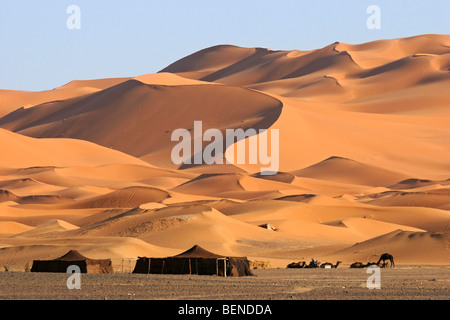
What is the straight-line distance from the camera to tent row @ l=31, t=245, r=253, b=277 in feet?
110

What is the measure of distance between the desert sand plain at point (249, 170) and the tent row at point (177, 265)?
5612mm

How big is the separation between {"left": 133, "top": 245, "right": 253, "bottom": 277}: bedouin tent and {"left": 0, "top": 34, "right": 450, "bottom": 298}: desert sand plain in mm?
6294

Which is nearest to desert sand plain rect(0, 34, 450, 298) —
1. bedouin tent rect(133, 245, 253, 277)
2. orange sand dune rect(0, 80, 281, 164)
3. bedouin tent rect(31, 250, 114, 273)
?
orange sand dune rect(0, 80, 281, 164)

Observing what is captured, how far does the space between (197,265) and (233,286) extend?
569cm

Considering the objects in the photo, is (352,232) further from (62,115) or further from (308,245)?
(62,115)

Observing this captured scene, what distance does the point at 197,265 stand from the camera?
111 feet

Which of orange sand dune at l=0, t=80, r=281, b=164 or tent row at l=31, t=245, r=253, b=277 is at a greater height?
orange sand dune at l=0, t=80, r=281, b=164

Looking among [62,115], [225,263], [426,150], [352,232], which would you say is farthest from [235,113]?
[225,263]

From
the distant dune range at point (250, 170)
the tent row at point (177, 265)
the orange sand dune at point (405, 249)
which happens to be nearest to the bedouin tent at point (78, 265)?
the tent row at point (177, 265)

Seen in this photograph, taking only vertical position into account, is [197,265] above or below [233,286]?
above

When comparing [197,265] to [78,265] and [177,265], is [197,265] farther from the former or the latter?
[78,265]

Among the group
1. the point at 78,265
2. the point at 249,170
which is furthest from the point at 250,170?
the point at 78,265

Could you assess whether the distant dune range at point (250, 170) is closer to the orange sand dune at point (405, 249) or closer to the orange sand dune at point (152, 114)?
the orange sand dune at point (405, 249)

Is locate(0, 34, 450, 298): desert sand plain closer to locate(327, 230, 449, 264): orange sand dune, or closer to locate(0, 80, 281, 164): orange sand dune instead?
locate(327, 230, 449, 264): orange sand dune
